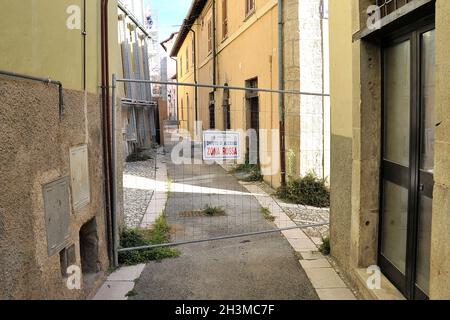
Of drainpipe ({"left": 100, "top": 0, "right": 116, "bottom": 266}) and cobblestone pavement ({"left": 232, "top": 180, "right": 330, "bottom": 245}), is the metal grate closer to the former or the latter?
drainpipe ({"left": 100, "top": 0, "right": 116, "bottom": 266})

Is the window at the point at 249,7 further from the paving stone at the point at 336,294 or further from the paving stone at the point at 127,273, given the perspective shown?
the paving stone at the point at 336,294

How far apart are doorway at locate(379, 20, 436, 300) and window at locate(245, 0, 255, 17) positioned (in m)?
7.68

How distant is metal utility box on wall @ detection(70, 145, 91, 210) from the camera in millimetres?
3770

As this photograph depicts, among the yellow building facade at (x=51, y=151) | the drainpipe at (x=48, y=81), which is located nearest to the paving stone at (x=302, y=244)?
the yellow building facade at (x=51, y=151)

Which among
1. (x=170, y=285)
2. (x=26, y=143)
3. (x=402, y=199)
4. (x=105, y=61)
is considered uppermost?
(x=105, y=61)

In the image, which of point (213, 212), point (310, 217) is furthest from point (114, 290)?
point (310, 217)

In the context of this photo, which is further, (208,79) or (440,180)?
(208,79)

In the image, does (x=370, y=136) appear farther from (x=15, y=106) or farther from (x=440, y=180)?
(x=15, y=106)

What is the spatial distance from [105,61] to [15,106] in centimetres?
208

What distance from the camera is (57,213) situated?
3.38 m

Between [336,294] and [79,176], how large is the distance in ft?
8.02

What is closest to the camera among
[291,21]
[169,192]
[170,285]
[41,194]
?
[41,194]

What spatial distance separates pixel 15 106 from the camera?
8.94ft
